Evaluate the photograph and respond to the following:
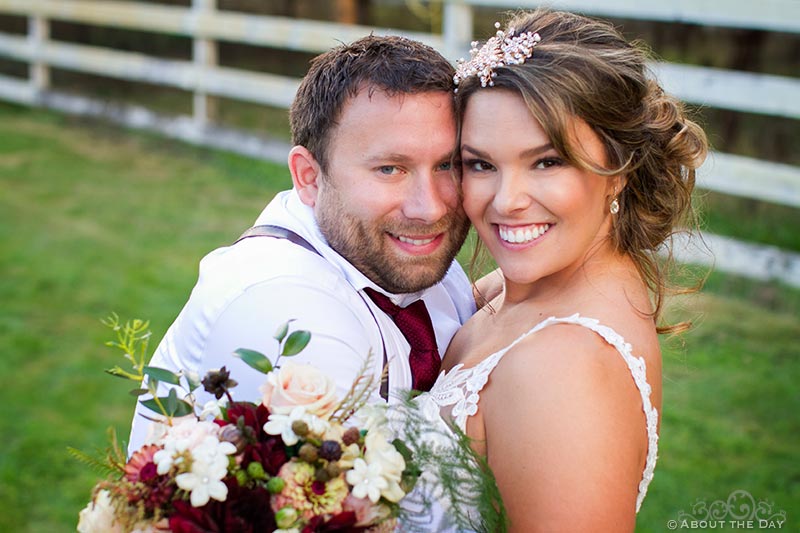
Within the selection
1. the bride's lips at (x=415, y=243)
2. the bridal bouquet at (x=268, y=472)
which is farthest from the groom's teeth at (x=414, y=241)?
the bridal bouquet at (x=268, y=472)

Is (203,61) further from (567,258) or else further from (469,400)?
(469,400)

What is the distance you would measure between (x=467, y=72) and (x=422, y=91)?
167 mm

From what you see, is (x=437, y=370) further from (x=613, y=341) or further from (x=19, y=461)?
(x=19, y=461)

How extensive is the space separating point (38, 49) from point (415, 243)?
10.6 m

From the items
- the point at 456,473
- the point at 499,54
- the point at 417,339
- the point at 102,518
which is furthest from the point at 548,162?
the point at 102,518

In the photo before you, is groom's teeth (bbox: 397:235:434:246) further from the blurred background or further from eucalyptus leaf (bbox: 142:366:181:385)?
eucalyptus leaf (bbox: 142:366:181:385)

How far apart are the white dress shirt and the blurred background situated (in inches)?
45.5

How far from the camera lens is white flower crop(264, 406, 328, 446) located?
5.98 feet

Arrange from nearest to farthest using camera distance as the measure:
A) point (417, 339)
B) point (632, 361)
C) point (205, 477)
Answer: point (205, 477) → point (632, 361) → point (417, 339)

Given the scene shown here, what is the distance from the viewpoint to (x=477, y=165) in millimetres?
2703

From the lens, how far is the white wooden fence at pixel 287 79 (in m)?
6.39

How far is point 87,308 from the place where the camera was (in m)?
6.67

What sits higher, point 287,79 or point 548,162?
point 548,162

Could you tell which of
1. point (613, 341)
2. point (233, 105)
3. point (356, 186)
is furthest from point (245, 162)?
point (613, 341)
